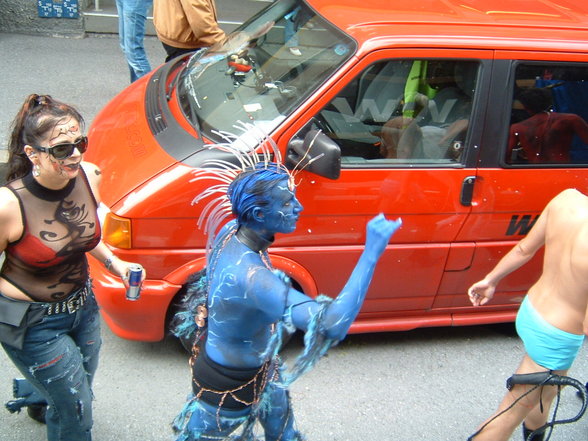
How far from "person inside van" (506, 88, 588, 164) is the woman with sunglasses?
89.8 inches

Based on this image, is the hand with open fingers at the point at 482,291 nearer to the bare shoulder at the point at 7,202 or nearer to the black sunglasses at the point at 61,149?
the black sunglasses at the point at 61,149

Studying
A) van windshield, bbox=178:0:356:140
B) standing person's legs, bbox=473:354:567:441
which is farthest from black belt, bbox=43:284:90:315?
standing person's legs, bbox=473:354:567:441

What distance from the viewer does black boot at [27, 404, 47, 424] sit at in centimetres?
330

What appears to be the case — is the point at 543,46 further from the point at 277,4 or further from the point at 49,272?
the point at 49,272

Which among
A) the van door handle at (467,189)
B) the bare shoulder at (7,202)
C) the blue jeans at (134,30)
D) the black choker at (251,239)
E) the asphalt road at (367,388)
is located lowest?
the asphalt road at (367,388)

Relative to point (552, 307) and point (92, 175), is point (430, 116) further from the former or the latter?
point (92, 175)

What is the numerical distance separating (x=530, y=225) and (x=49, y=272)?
2.64 metres

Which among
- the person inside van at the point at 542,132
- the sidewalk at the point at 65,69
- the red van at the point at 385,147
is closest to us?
the red van at the point at 385,147


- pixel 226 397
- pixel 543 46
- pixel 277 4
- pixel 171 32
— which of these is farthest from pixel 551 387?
pixel 171 32

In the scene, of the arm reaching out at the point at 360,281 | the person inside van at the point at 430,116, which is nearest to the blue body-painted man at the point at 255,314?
the arm reaching out at the point at 360,281

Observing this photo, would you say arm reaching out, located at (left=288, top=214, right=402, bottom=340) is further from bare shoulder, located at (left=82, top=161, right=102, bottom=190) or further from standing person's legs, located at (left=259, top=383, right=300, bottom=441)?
bare shoulder, located at (left=82, top=161, right=102, bottom=190)

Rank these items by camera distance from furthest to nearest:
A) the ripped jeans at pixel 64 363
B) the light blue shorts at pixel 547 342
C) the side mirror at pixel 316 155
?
the side mirror at pixel 316 155 < the light blue shorts at pixel 547 342 < the ripped jeans at pixel 64 363

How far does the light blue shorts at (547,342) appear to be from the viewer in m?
2.90

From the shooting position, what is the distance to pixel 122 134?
383 cm
